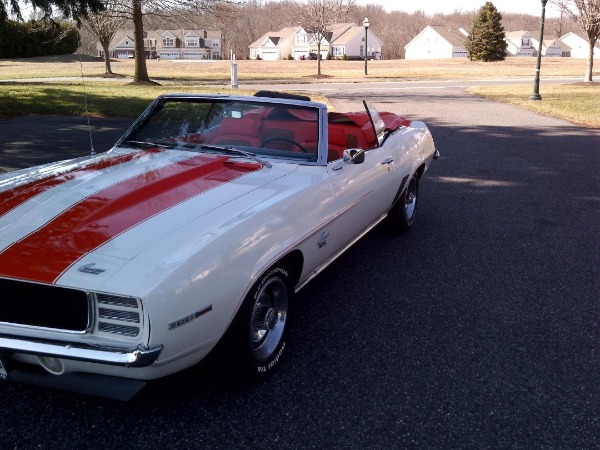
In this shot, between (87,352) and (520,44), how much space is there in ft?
376

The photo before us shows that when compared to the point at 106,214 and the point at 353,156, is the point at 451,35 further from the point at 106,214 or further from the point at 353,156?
the point at 106,214

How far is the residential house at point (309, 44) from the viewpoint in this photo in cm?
9000

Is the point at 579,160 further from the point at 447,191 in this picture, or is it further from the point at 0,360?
the point at 0,360

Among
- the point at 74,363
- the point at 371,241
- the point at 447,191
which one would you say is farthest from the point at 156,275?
the point at 447,191

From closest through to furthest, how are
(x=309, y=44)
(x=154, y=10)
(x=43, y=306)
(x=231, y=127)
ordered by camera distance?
(x=43, y=306) < (x=231, y=127) < (x=154, y=10) < (x=309, y=44)

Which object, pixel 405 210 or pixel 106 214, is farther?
pixel 405 210

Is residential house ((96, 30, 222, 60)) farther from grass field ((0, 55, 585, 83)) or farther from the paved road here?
the paved road

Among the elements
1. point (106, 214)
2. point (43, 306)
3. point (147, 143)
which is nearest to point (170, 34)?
point (147, 143)

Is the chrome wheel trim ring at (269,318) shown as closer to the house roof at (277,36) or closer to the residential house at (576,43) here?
the house roof at (277,36)

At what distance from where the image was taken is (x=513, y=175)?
8750 millimetres

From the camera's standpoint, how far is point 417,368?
3.36 m

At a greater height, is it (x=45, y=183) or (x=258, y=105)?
(x=258, y=105)

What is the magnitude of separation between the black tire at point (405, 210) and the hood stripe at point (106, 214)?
212 cm

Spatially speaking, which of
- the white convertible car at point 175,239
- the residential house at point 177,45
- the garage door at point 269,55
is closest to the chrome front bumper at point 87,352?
the white convertible car at point 175,239
